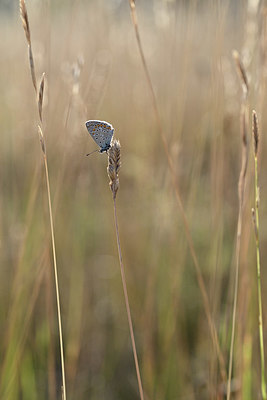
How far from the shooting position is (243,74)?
0.50 m

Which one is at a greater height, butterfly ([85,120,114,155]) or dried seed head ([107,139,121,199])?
butterfly ([85,120,114,155])

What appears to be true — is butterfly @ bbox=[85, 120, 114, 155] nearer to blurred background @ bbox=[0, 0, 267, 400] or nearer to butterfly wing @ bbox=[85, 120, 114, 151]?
butterfly wing @ bbox=[85, 120, 114, 151]

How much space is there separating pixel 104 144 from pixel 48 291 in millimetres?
377

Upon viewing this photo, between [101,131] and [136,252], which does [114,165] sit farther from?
[136,252]

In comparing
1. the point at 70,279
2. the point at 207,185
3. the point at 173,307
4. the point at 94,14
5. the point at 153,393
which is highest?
the point at 94,14

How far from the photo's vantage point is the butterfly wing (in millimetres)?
458

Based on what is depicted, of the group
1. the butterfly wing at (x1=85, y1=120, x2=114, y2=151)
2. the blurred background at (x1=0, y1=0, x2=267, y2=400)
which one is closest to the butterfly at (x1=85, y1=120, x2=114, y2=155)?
the butterfly wing at (x1=85, y1=120, x2=114, y2=151)

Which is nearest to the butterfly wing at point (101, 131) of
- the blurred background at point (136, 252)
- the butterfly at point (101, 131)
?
the butterfly at point (101, 131)

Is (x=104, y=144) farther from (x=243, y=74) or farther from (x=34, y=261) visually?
(x=34, y=261)

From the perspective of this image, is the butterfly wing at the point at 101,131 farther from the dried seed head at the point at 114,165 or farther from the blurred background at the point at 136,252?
the blurred background at the point at 136,252

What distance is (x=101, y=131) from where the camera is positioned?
48 cm

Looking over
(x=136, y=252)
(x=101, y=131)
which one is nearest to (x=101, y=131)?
(x=101, y=131)

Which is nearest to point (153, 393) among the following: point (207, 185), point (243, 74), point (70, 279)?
point (70, 279)

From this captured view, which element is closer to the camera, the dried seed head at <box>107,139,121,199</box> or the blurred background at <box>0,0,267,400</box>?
the dried seed head at <box>107,139,121,199</box>
